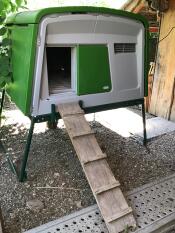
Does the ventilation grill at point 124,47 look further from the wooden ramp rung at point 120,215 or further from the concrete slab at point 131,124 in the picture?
the wooden ramp rung at point 120,215

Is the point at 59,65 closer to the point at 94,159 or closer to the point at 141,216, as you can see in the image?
the point at 94,159

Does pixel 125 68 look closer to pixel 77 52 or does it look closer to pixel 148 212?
pixel 77 52

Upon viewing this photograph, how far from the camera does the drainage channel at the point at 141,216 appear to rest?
233 cm

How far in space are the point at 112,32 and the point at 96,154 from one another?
1311mm

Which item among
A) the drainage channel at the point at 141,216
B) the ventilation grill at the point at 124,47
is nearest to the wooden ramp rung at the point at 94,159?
the drainage channel at the point at 141,216

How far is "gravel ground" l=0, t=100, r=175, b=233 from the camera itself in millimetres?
2596

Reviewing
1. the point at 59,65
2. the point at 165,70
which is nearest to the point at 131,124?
the point at 165,70

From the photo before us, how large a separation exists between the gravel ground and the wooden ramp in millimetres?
376

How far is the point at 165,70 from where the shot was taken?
487 centimetres

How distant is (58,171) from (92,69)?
49.2 inches

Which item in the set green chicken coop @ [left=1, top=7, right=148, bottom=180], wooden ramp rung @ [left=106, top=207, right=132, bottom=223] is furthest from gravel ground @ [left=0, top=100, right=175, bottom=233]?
wooden ramp rung @ [left=106, top=207, right=132, bottom=223]

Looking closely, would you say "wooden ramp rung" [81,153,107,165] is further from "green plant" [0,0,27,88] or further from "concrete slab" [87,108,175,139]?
"concrete slab" [87,108,175,139]

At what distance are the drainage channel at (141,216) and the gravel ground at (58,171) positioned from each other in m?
0.14

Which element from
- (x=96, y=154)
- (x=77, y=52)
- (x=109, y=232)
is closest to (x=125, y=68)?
(x=77, y=52)
